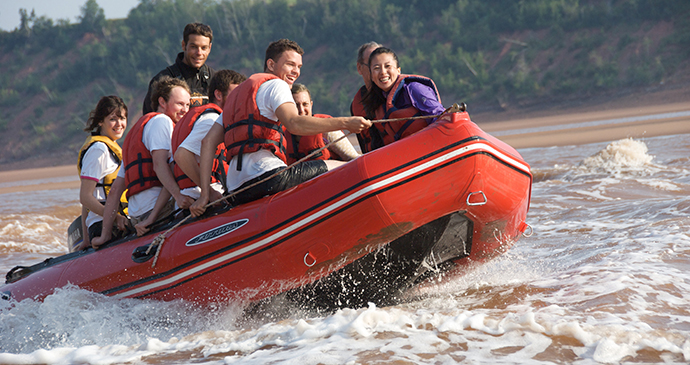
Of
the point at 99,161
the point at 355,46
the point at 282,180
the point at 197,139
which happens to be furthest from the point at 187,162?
the point at 355,46

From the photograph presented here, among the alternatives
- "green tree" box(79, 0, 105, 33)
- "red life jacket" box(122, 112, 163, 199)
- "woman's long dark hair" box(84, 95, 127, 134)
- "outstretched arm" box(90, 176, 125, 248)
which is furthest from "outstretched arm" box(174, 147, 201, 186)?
"green tree" box(79, 0, 105, 33)

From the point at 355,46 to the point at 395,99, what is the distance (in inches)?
1106

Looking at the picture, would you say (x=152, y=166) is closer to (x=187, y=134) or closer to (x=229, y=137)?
(x=187, y=134)

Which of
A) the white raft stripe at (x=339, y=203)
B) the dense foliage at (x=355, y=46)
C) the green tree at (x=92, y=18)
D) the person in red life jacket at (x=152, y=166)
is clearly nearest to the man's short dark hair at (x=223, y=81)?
the person in red life jacket at (x=152, y=166)

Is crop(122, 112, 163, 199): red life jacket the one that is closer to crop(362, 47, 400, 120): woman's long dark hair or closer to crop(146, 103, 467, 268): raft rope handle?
crop(146, 103, 467, 268): raft rope handle

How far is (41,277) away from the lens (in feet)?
12.8

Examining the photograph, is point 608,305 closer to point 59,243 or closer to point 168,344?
point 168,344

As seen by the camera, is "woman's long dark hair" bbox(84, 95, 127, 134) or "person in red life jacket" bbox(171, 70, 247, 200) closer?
"person in red life jacket" bbox(171, 70, 247, 200)

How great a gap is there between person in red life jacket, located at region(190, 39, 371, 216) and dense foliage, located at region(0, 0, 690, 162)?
22086mm

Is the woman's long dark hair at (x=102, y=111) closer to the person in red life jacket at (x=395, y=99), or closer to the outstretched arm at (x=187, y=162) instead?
the outstretched arm at (x=187, y=162)

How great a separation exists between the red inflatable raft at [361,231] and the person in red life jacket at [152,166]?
→ 10.0 inches

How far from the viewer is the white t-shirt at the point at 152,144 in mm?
3676

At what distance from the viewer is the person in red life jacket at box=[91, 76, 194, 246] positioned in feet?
12.0

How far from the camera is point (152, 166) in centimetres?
377
